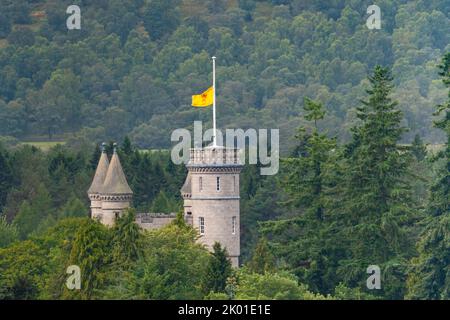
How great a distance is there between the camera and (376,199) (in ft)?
301

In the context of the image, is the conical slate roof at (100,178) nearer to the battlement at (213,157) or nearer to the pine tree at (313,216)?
the battlement at (213,157)

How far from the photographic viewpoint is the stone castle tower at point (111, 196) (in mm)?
102312

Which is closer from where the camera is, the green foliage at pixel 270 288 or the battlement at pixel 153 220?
the green foliage at pixel 270 288

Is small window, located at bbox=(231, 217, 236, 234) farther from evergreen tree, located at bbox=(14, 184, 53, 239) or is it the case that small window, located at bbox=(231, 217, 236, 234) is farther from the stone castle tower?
evergreen tree, located at bbox=(14, 184, 53, 239)

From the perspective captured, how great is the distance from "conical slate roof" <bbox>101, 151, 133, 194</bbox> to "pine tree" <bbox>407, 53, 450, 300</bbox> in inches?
772

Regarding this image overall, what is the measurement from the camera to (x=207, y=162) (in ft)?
309

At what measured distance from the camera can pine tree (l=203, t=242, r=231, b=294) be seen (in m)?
79.7

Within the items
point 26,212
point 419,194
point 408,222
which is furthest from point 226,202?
point 26,212

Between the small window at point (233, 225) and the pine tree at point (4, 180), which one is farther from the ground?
the pine tree at point (4, 180)

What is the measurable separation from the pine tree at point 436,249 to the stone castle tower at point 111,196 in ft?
62.7

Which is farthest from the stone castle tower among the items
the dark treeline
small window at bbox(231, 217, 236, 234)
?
small window at bbox(231, 217, 236, 234)

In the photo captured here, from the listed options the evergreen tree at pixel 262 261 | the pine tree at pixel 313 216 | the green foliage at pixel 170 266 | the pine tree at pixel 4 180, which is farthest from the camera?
the pine tree at pixel 4 180

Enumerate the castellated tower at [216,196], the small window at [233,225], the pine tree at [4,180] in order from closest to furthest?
the castellated tower at [216,196] < the small window at [233,225] < the pine tree at [4,180]

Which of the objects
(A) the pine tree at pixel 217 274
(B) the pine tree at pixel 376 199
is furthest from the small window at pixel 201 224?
(A) the pine tree at pixel 217 274
